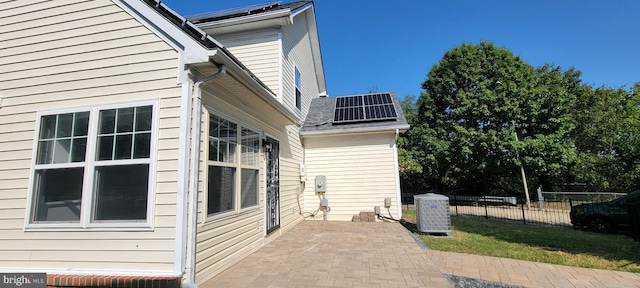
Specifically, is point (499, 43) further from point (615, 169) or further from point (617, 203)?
point (617, 203)

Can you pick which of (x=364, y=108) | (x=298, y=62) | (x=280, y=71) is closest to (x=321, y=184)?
(x=364, y=108)

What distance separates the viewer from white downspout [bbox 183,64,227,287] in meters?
3.26

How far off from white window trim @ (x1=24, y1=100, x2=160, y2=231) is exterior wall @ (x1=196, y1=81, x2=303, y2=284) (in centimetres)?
58

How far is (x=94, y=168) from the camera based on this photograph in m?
3.56

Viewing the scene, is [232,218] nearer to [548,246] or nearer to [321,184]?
[321,184]

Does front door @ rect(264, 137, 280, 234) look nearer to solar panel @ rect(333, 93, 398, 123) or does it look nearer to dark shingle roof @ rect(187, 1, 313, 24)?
solar panel @ rect(333, 93, 398, 123)

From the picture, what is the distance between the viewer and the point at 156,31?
12.1 feet

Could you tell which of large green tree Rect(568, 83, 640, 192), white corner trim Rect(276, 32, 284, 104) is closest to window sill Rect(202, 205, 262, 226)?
A: white corner trim Rect(276, 32, 284, 104)

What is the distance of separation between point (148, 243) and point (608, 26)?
18.8m

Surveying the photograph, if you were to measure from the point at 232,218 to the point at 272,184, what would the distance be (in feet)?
6.63

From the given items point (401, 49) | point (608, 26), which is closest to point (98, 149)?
point (401, 49)

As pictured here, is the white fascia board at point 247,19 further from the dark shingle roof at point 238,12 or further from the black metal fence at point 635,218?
the black metal fence at point 635,218

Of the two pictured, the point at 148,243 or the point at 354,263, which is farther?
the point at 354,263

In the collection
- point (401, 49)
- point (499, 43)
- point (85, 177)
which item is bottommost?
point (85, 177)
